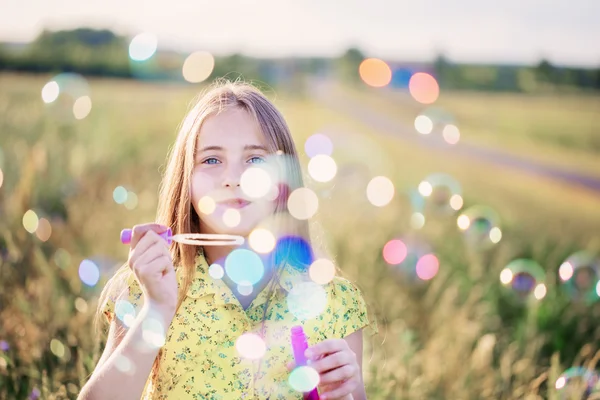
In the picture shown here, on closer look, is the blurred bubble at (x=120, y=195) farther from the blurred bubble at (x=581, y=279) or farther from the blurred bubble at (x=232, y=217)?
the blurred bubble at (x=232, y=217)

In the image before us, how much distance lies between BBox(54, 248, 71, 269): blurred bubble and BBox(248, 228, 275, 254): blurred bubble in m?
1.57

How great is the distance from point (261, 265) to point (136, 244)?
0.46 metres

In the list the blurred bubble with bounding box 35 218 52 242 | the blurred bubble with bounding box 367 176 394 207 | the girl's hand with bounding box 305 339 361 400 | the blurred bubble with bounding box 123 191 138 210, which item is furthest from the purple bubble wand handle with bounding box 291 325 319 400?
the blurred bubble with bounding box 367 176 394 207

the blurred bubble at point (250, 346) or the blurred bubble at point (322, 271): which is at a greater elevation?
the blurred bubble at point (322, 271)

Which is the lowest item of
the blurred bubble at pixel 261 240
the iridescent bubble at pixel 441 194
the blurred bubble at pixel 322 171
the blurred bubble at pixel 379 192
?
the blurred bubble at pixel 261 240

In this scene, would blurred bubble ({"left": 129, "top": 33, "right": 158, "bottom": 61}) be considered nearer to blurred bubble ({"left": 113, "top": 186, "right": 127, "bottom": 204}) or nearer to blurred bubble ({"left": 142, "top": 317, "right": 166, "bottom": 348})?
blurred bubble ({"left": 113, "top": 186, "right": 127, "bottom": 204})

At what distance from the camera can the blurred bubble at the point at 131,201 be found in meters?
4.50

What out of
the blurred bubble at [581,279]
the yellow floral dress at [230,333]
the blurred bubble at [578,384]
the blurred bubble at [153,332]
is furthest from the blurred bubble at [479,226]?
the blurred bubble at [153,332]

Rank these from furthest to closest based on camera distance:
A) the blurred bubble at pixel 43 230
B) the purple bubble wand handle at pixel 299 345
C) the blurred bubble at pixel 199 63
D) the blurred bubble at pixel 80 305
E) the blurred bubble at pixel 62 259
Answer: the blurred bubble at pixel 199 63, the blurred bubble at pixel 43 230, the blurred bubble at pixel 62 259, the blurred bubble at pixel 80 305, the purple bubble wand handle at pixel 299 345

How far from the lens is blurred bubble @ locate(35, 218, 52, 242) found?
3655 mm

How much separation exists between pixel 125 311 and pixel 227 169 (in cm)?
45

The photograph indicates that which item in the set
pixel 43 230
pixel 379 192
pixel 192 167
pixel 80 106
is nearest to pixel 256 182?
pixel 192 167

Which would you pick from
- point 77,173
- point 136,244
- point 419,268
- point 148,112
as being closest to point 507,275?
point 419,268

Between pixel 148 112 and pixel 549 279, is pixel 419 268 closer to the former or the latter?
pixel 549 279
